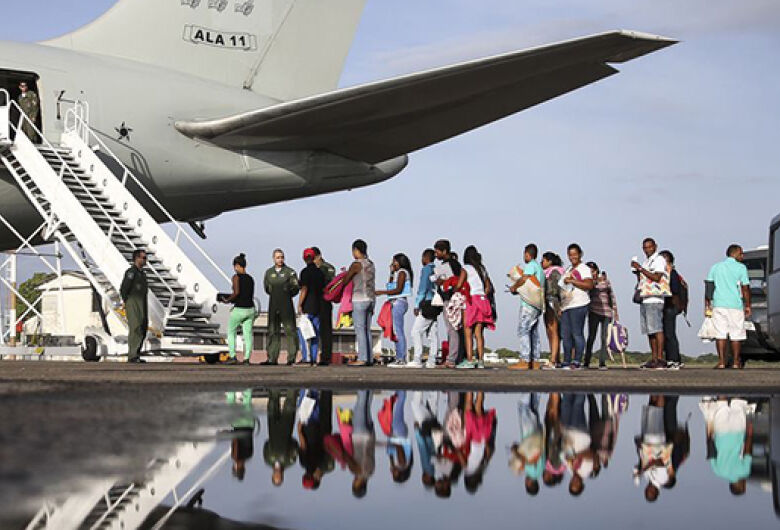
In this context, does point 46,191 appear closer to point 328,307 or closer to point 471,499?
point 328,307

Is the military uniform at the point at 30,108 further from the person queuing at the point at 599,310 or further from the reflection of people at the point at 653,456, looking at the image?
the reflection of people at the point at 653,456

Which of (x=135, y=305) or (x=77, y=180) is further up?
(x=77, y=180)

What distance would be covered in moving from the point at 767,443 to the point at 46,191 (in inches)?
511

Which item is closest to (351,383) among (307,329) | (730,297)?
(307,329)

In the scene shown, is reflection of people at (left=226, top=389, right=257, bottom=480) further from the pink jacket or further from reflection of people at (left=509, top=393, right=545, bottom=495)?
the pink jacket

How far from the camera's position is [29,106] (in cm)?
1612

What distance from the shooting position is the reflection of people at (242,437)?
3123 millimetres

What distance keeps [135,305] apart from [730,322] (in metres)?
7.28

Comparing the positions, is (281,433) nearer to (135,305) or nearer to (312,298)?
(135,305)

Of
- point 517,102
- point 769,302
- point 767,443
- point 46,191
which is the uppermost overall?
point 517,102

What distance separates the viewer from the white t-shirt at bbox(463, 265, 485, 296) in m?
13.3

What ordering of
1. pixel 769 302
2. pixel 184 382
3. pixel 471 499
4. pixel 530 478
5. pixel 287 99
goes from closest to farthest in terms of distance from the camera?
pixel 471 499, pixel 530 478, pixel 184 382, pixel 769 302, pixel 287 99

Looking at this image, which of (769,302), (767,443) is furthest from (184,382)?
(769,302)

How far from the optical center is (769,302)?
14125 mm
